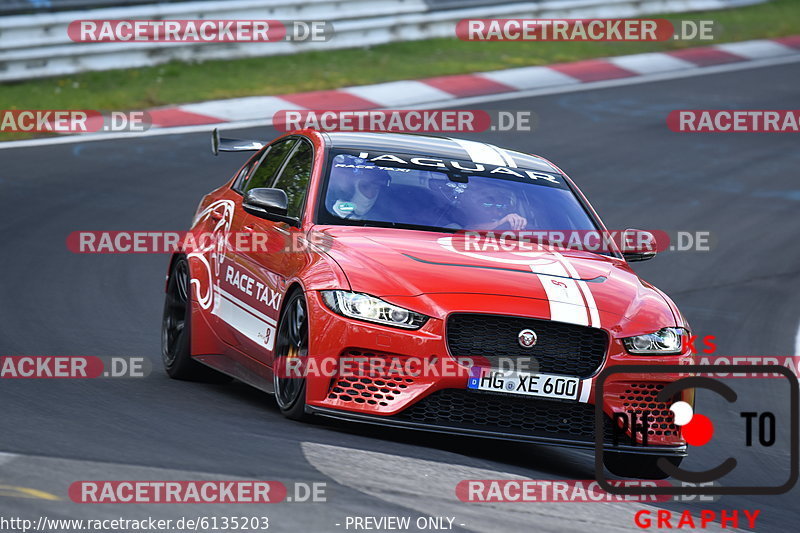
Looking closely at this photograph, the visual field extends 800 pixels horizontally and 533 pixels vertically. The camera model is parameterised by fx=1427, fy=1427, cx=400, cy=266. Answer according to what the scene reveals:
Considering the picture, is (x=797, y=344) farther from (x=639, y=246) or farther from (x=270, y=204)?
(x=270, y=204)

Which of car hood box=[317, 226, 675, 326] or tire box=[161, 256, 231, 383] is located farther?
tire box=[161, 256, 231, 383]

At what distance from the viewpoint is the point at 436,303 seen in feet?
20.7

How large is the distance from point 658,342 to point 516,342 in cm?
A: 75

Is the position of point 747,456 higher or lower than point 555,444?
lower

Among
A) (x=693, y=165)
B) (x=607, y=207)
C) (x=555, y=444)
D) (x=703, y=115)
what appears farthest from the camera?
(x=703, y=115)

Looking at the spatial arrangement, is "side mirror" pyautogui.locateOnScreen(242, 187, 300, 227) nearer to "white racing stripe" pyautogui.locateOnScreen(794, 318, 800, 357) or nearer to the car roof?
the car roof

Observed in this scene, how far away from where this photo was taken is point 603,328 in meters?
6.44

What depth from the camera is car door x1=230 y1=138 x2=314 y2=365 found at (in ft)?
23.2

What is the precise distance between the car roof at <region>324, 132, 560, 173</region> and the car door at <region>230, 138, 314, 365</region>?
242 mm

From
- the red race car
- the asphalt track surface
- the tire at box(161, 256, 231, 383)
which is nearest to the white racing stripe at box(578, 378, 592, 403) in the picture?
the red race car

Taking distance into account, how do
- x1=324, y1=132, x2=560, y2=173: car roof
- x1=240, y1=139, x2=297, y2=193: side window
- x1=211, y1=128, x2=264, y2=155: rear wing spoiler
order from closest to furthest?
1. x1=324, y1=132, x2=560, y2=173: car roof
2. x1=240, y1=139, x2=297, y2=193: side window
3. x1=211, y1=128, x2=264, y2=155: rear wing spoiler

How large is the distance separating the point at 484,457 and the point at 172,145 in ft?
30.4

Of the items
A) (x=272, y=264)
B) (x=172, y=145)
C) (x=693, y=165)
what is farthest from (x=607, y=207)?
(x=272, y=264)

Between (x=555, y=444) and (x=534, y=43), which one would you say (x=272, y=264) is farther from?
(x=534, y=43)
